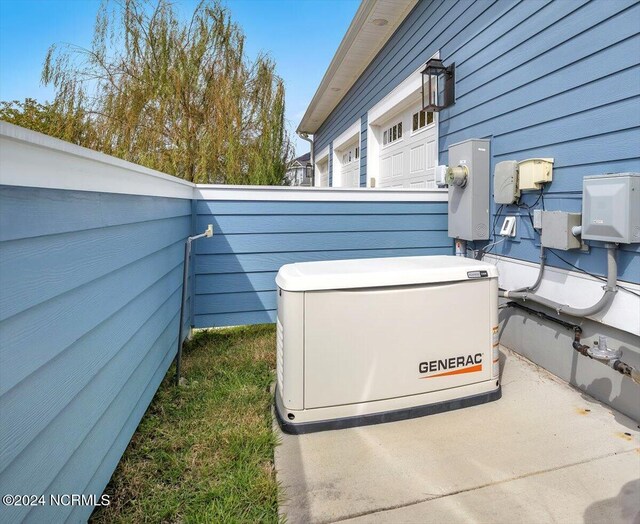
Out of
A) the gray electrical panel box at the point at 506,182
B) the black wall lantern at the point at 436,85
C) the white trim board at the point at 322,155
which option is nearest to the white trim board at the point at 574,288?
the gray electrical panel box at the point at 506,182

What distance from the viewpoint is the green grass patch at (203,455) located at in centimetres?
136

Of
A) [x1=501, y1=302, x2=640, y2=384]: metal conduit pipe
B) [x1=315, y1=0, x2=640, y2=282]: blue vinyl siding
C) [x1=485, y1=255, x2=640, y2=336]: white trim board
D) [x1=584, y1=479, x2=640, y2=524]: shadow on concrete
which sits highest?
[x1=315, y1=0, x2=640, y2=282]: blue vinyl siding

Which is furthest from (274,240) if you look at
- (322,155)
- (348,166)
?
(322,155)

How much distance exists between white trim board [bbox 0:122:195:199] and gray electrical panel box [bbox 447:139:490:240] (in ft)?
7.99

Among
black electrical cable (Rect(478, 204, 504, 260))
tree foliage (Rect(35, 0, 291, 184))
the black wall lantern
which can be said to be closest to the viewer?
black electrical cable (Rect(478, 204, 504, 260))

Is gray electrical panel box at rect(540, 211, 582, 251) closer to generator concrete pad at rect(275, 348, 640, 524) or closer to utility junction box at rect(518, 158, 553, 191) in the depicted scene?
utility junction box at rect(518, 158, 553, 191)

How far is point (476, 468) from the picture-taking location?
1.58m

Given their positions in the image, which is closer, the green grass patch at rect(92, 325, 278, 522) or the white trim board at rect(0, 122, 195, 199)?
the white trim board at rect(0, 122, 195, 199)

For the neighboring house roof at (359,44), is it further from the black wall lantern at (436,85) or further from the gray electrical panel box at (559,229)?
the gray electrical panel box at (559,229)

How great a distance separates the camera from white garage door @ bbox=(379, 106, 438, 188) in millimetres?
4273

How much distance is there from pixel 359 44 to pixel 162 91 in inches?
112

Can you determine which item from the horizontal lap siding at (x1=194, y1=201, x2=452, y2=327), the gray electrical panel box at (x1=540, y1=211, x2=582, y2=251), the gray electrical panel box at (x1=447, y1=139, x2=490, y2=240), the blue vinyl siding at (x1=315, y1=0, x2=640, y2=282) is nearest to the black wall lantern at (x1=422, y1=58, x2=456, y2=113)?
the blue vinyl siding at (x1=315, y1=0, x2=640, y2=282)

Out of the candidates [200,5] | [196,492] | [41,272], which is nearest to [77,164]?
[41,272]

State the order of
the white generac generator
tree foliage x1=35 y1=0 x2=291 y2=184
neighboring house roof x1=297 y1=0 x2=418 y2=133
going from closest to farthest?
the white generac generator < tree foliage x1=35 y1=0 x2=291 y2=184 < neighboring house roof x1=297 y1=0 x2=418 y2=133
